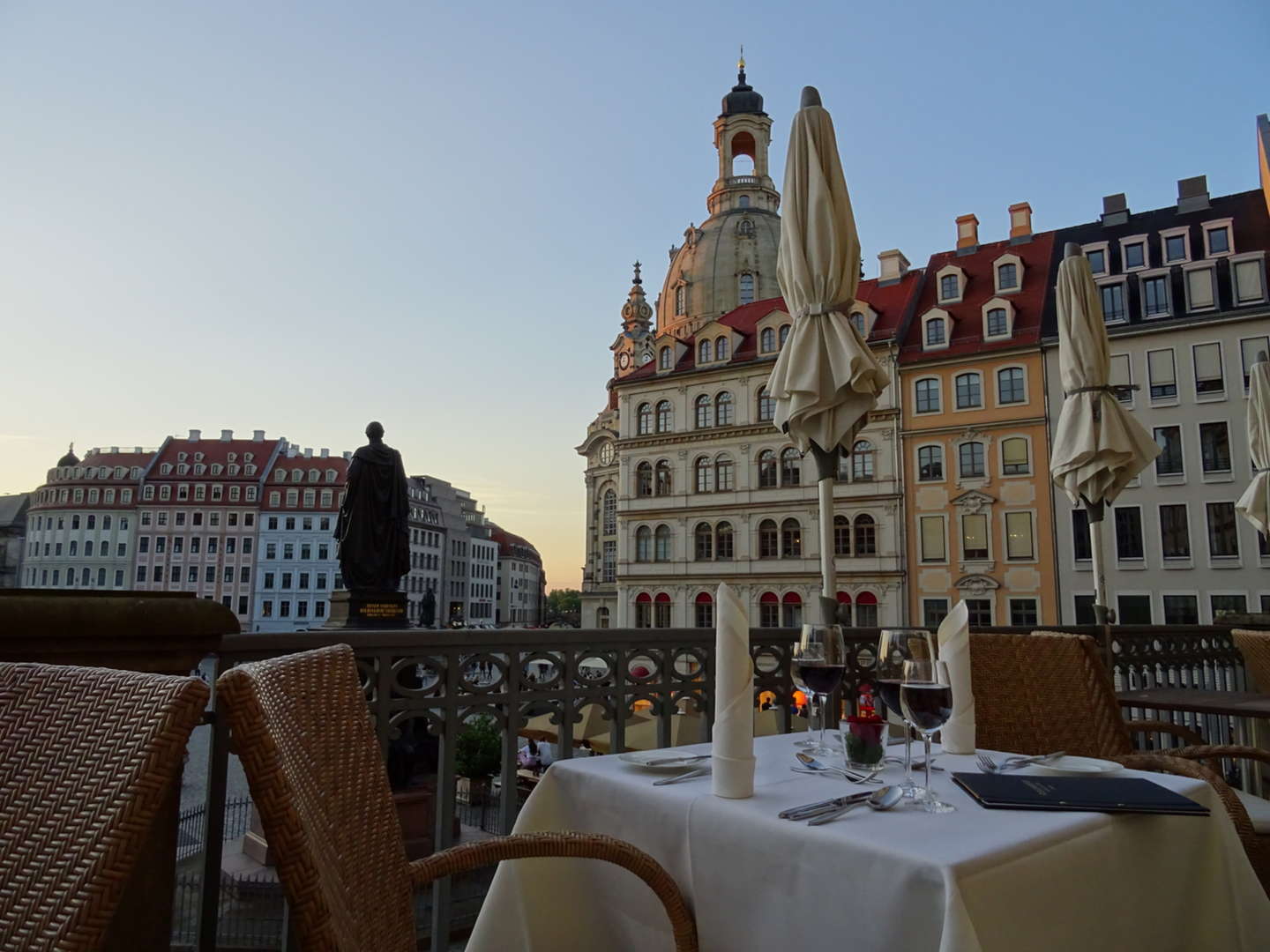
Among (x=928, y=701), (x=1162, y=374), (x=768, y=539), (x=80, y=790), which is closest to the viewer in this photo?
(x=80, y=790)

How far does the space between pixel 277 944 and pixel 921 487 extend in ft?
102

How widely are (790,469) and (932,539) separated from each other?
7.05 meters

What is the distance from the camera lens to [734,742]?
2088 mm

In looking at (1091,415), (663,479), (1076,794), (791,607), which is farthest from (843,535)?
(1076,794)

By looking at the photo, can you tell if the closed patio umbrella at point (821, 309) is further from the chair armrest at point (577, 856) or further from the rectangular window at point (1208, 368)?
the rectangular window at point (1208, 368)

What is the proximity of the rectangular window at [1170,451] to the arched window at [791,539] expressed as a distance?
46.0 ft

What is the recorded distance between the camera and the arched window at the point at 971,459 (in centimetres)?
3266

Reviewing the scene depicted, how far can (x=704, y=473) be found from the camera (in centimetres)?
3919

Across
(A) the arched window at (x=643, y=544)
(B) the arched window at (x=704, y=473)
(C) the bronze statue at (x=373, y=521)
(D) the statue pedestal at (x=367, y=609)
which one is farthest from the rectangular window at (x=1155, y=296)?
(D) the statue pedestal at (x=367, y=609)

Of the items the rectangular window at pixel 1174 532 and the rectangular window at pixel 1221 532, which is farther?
the rectangular window at pixel 1174 532

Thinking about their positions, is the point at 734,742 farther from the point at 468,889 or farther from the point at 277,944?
the point at 468,889

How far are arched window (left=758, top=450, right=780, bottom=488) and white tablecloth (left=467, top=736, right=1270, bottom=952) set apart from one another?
116 ft

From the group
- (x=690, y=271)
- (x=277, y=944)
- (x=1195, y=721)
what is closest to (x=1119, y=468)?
(x=1195, y=721)

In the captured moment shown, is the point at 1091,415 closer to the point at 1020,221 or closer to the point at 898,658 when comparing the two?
the point at 898,658
